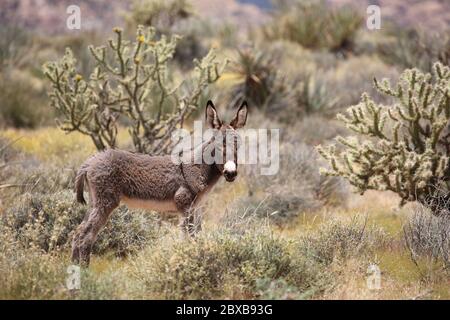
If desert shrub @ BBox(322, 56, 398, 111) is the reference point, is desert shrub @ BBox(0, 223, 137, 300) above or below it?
above

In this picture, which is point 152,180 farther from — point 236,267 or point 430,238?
point 430,238

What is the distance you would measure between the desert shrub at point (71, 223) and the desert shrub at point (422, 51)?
30.2 ft

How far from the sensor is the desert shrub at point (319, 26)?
2555cm

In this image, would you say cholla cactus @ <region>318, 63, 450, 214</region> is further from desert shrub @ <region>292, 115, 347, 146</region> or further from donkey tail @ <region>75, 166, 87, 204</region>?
desert shrub @ <region>292, 115, 347, 146</region>

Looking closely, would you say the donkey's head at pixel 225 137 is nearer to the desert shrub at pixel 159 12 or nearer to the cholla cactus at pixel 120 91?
the cholla cactus at pixel 120 91

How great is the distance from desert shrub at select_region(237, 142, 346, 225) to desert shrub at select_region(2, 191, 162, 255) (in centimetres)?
215

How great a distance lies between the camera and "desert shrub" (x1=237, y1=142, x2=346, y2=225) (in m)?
10.3

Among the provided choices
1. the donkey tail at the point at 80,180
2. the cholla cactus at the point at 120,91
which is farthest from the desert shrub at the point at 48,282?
the cholla cactus at the point at 120,91

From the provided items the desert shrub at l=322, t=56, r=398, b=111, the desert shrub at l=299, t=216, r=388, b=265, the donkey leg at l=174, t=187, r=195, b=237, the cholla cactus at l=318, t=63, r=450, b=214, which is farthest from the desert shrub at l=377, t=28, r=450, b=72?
the donkey leg at l=174, t=187, r=195, b=237

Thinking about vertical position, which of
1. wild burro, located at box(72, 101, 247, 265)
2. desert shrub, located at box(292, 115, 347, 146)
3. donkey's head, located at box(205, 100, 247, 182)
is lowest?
desert shrub, located at box(292, 115, 347, 146)
